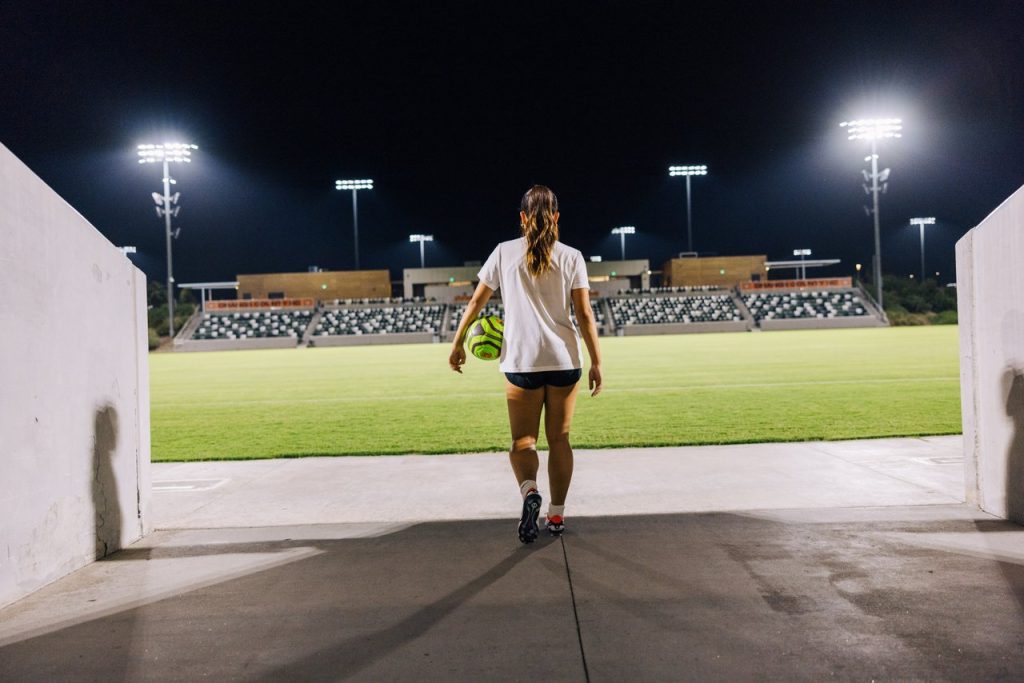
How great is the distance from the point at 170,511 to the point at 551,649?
3.29 metres

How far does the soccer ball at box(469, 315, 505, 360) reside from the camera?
402 cm

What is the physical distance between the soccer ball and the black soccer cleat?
2.93 feet

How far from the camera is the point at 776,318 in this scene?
5472 centimetres

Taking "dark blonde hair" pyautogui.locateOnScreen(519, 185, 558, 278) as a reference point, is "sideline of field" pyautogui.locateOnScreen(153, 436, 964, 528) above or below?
below

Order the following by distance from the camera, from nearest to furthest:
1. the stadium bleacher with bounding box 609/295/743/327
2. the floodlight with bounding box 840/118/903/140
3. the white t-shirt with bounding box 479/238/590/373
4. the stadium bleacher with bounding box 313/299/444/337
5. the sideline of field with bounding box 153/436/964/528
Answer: the white t-shirt with bounding box 479/238/590/373 < the sideline of field with bounding box 153/436/964/528 < the floodlight with bounding box 840/118/903/140 < the stadium bleacher with bounding box 313/299/444/337 < the stadium bleacher with bounding box 609/295/743/327

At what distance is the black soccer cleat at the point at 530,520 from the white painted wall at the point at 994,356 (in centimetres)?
251

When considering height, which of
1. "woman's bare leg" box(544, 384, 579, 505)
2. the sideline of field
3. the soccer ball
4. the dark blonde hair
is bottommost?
the sideline of field

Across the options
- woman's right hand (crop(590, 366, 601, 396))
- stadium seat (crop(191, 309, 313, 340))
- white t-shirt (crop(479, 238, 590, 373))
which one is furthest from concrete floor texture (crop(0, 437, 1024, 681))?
stadium seat (crop(191, 309, 313, 340))

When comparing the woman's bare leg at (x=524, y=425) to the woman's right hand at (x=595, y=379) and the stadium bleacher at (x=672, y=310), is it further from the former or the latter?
the stadium bleacher at (x=672, y=310)

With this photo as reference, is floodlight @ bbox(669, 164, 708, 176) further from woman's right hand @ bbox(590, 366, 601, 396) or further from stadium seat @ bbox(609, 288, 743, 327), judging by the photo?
woman's right hand @ bbox(590, 366, 601, 396)

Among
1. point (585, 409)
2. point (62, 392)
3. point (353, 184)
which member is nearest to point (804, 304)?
point (353, 184)

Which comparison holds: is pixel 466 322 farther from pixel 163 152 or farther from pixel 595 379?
pixel 163 152

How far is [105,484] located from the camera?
349cm

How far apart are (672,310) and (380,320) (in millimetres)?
24600
